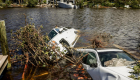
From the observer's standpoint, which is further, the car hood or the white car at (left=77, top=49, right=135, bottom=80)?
the white car at (left=77, top=49, right=135, bottom=80)

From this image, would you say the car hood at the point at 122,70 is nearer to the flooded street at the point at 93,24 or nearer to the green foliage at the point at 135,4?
the flooded street at the point at 93,24

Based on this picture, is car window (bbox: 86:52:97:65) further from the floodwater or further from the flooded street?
the flooded street

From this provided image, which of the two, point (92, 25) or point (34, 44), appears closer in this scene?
point (34, 44)

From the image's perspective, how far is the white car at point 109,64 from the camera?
5.16m

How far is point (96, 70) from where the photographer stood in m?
5.96

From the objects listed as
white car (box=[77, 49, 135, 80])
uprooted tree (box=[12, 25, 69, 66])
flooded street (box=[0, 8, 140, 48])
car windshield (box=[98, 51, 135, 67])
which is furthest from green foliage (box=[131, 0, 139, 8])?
white car (box=[77, 49, 135, 80])

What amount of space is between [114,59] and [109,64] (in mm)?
356

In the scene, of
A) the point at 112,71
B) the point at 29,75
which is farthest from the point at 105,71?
the point at 29,75

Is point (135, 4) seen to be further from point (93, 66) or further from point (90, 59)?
point (93, 66)

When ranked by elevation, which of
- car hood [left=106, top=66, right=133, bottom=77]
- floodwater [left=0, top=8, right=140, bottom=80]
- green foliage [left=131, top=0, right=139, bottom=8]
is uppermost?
green foliage [left=131, top=0, right=139, bottom=8]

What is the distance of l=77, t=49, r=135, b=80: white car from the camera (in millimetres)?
5160

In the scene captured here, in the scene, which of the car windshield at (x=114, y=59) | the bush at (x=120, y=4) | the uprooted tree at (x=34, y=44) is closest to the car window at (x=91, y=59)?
the car windshield at (x=114, y=59)

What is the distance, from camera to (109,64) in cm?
596

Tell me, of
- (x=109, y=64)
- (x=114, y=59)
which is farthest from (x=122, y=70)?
(x=114, y=59)
